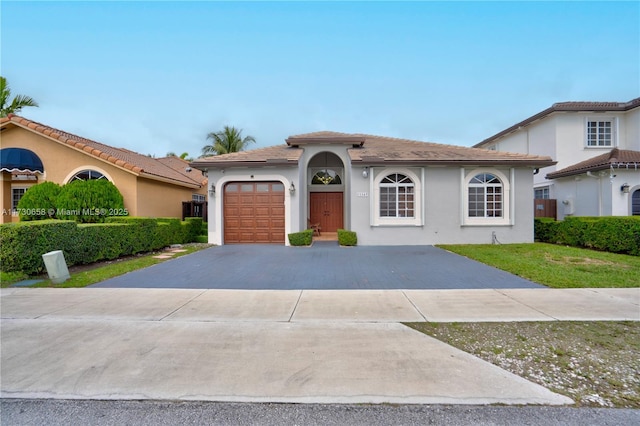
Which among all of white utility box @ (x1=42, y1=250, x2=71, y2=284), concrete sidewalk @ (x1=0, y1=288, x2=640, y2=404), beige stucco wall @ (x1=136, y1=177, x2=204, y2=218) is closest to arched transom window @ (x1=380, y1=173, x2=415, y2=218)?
concrete sidewalk @ (x1=0, y1=288, x2=640, y2=404)

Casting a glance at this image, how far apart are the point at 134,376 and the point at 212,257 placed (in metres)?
7.58

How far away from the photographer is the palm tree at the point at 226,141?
31.6 meters

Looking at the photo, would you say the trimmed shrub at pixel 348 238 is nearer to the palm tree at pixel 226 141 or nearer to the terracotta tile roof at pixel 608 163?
the terracotta tile roof at pixel 608 163

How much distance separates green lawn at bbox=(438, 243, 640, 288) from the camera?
22.7 feet

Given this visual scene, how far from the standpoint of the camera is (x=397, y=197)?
43.7ft

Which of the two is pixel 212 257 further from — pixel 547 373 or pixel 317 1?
pixel 317 1

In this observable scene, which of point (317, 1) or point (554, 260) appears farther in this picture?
point (317, 1)

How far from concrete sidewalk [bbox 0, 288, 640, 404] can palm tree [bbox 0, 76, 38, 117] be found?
67.5 ft

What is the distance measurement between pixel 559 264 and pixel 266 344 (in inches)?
369

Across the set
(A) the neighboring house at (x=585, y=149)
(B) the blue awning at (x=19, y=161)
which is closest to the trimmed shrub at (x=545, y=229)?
(A) the neighboring house at (x=585, y=149)

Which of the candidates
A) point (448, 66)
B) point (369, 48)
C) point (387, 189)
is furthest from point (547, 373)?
point (448, 66)

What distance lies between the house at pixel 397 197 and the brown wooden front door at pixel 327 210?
3.07 metres

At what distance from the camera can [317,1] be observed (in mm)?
13000

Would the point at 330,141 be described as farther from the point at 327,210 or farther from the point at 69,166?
the point at 69,166
